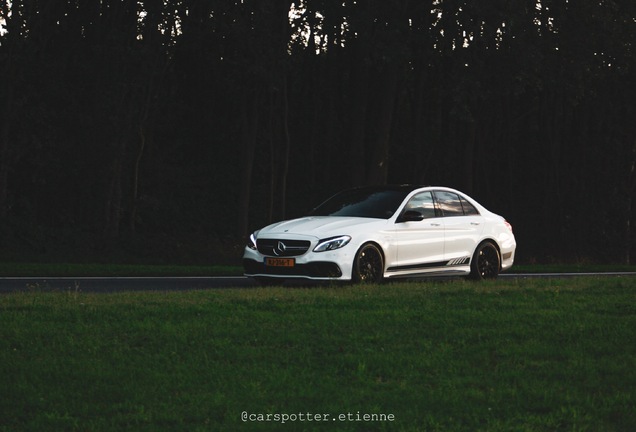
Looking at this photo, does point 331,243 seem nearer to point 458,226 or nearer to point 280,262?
point 280,262

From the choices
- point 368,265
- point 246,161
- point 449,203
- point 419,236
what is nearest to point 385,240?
point 368,265

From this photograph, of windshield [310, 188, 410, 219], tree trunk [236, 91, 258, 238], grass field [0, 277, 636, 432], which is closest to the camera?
grass field [0, 277, 636, 432]

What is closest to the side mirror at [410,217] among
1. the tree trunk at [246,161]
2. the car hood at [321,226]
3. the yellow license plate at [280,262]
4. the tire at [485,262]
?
the car hood at [321,226]

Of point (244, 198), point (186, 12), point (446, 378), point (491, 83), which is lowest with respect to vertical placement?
point (446, 378)

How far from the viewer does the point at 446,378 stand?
27.7 feet

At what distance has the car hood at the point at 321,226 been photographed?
50.1 ft

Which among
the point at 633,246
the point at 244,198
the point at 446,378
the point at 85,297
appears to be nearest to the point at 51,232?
the point at 244,198

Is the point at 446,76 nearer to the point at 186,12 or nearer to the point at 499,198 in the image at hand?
the point at 186,12

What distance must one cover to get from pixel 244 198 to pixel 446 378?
24769mm

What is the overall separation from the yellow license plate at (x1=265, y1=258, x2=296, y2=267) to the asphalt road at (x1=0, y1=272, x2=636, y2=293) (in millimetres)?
1144

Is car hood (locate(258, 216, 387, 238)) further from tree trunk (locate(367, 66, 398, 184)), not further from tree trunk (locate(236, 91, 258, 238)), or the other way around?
tree trunk (locate(236, 91, 258, 238))

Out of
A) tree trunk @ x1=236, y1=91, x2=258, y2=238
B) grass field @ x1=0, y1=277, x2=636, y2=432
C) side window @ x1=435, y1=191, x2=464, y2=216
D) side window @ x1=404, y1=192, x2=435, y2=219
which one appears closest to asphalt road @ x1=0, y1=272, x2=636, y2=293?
side window @ x1=404, y1=192, x2=435, y2=219

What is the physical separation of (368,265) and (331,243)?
0.74 m

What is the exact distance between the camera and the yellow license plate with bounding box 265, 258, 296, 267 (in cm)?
1519
